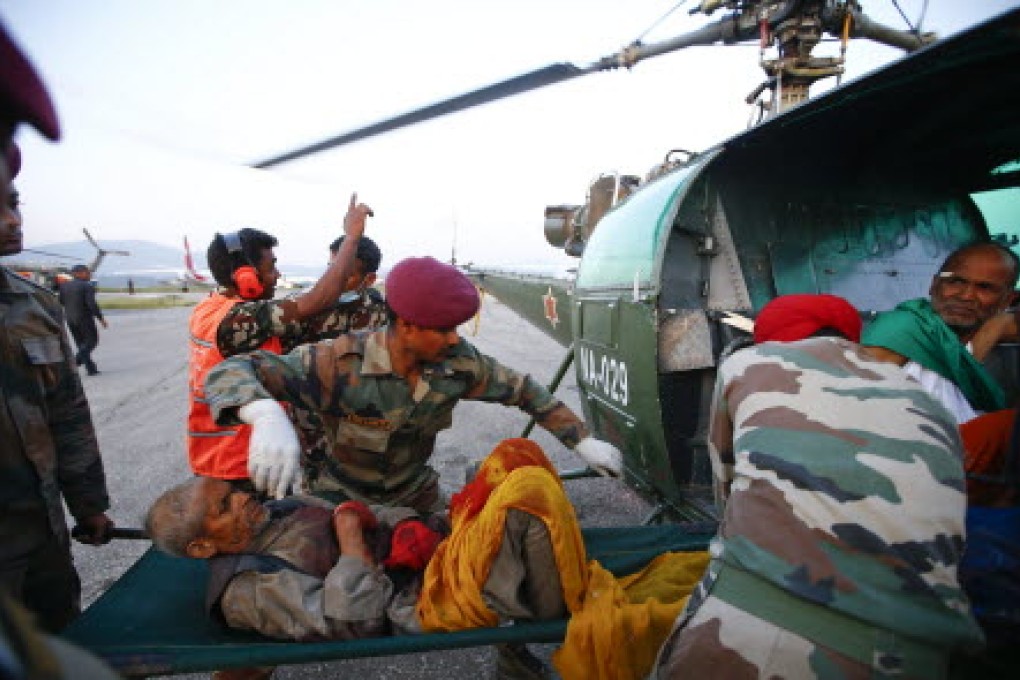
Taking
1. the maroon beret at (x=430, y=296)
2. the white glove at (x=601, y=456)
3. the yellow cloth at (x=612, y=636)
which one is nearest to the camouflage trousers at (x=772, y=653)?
the yellow cloth at (x=612, y=636)

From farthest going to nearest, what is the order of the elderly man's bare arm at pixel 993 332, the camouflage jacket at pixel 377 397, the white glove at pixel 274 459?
the elderly man's bare arm at pixel 993 332
the camouflage jacket at pixel 377 397
the white glove at pixel 274 459

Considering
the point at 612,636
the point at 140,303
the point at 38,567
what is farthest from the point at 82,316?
the point at 140,303

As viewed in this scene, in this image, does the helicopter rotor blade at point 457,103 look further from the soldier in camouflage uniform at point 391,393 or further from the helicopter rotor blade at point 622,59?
the soldier in camouflage uniform at point 391,393

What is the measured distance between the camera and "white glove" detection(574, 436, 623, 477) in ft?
7.47

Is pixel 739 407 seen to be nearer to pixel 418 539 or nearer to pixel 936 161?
pixel 418 539

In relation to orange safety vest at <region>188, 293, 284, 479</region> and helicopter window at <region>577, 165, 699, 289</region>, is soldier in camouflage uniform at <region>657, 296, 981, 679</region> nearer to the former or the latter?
helicopter window at <region>577, 165, 699, 289</region>

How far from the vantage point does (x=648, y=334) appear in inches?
104

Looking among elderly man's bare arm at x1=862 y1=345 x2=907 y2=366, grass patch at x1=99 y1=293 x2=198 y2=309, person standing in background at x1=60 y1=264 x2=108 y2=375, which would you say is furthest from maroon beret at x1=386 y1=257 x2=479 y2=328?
grass patch at x1=99 y1=293 x2=198 y2=309

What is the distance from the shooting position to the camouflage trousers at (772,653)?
1056mm

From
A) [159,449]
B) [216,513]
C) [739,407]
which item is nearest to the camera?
[739,407]

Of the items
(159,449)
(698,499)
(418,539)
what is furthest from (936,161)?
(159,449)

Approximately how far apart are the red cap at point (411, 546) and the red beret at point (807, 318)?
4.34 ft

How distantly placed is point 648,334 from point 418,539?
4.80 feet

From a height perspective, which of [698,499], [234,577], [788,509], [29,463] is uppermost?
[788,509]
